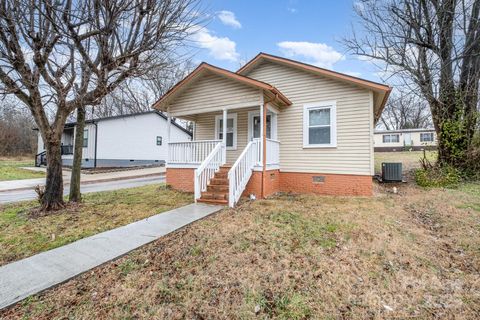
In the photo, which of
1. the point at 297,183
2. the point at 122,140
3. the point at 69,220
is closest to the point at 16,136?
the point at 122,140

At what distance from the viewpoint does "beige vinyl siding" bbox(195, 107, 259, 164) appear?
9891mm

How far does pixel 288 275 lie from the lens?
318 centimetres

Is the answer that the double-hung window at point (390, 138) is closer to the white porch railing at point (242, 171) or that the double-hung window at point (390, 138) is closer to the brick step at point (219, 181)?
the white porch railing at point (242, 171)

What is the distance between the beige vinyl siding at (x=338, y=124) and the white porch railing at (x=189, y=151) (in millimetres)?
2916

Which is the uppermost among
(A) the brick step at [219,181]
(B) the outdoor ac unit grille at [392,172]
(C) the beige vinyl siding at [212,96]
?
(C) the beige vinyl siding at [212,96]

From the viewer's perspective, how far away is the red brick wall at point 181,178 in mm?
9008

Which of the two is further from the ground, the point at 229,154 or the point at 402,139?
the point at 402,139

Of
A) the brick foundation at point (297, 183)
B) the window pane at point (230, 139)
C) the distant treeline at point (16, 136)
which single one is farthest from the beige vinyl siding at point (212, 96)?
the distant treeline at point (16, 136)

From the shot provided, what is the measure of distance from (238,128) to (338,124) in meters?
3.89

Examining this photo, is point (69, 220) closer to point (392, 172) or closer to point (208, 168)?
point (208, 168)

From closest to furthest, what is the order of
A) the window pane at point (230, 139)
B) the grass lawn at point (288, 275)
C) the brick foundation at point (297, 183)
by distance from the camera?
the grass lawn at point (288, 275), the brick foundation at point (297, 183), the window pane at point (230, 139)

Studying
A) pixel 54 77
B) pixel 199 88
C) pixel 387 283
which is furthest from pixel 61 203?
pixel 387 283

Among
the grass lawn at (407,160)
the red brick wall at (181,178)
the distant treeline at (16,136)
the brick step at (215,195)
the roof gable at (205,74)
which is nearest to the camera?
the brick step at (215,195)

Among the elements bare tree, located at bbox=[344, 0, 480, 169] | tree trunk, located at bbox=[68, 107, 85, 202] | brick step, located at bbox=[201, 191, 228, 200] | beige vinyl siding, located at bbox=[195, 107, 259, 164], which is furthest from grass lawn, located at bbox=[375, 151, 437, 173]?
tree trunk, located at bbox=[68, 107, 85, 202]
